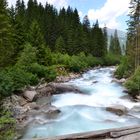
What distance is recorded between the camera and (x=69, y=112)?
22.7 m

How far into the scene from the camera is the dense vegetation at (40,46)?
3059cm

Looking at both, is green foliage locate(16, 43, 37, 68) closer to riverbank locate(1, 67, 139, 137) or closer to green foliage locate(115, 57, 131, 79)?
riverbank locate(1, 67, 139, 137)

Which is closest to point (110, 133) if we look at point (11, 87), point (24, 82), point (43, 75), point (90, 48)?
point (11, 87)

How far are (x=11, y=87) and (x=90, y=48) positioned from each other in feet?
182

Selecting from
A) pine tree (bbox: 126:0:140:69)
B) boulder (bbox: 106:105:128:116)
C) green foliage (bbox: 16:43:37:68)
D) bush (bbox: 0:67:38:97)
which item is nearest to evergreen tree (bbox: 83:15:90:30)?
pine tree (bbox: 126:0:140:69)

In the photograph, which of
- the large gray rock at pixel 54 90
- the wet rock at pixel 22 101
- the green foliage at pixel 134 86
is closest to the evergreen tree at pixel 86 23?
the green foliage at pixel 134 86

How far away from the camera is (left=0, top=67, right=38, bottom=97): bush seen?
23.5 m

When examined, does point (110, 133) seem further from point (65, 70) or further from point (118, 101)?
point (65, 70)

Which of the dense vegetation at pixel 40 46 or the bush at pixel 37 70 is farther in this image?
the bush at pixel 37 70

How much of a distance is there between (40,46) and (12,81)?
2075cm

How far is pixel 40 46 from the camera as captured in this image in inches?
1813

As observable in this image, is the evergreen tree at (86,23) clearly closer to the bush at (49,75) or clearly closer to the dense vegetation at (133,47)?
the dense vegetation at (133,47)

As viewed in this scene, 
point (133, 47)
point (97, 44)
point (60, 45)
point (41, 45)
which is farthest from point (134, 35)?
point (97, 44)

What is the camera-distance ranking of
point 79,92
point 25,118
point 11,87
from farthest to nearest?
point 79,92 < point 11,87 < point 25,118
